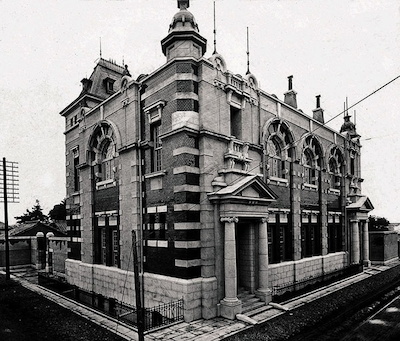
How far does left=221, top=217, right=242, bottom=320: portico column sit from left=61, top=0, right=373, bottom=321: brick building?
0.04 m

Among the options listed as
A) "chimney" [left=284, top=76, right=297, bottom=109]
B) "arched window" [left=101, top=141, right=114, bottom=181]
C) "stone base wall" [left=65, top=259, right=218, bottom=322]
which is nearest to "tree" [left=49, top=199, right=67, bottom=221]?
"stone base wall" [left=65, top=259, right=218, bottom=322]

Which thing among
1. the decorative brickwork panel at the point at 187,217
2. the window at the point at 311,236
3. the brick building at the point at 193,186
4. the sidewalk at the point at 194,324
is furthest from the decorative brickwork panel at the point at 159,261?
the window at the point at 311,236

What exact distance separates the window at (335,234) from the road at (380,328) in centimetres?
927

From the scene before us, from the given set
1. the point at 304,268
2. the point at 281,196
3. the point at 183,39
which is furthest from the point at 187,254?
the point at 304,268

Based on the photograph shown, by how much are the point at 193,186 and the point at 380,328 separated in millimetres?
9476

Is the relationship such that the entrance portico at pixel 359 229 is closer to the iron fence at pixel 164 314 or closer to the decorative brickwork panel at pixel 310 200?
the decorative brickwork panel at pixel 310 200

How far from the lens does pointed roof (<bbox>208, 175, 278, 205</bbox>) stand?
45.3 feet

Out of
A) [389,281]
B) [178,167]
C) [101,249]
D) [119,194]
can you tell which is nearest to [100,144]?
[119,194]

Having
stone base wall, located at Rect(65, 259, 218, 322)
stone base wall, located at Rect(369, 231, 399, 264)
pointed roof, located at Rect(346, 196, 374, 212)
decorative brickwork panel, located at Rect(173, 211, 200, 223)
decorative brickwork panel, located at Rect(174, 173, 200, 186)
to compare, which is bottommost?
stone base wall, located at Rect(369, 231, 399, 264)

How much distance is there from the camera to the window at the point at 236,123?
1655cm

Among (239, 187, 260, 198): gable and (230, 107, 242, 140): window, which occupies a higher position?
(230, 107, 242, 140): window

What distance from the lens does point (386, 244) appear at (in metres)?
29.5

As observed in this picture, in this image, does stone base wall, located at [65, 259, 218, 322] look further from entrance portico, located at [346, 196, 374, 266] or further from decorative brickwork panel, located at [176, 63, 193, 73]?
entrance portico, located at [346, 196, 374, 266]

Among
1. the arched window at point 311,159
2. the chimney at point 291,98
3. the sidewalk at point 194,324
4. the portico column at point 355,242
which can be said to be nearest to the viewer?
the sidewalk at point 194,324
